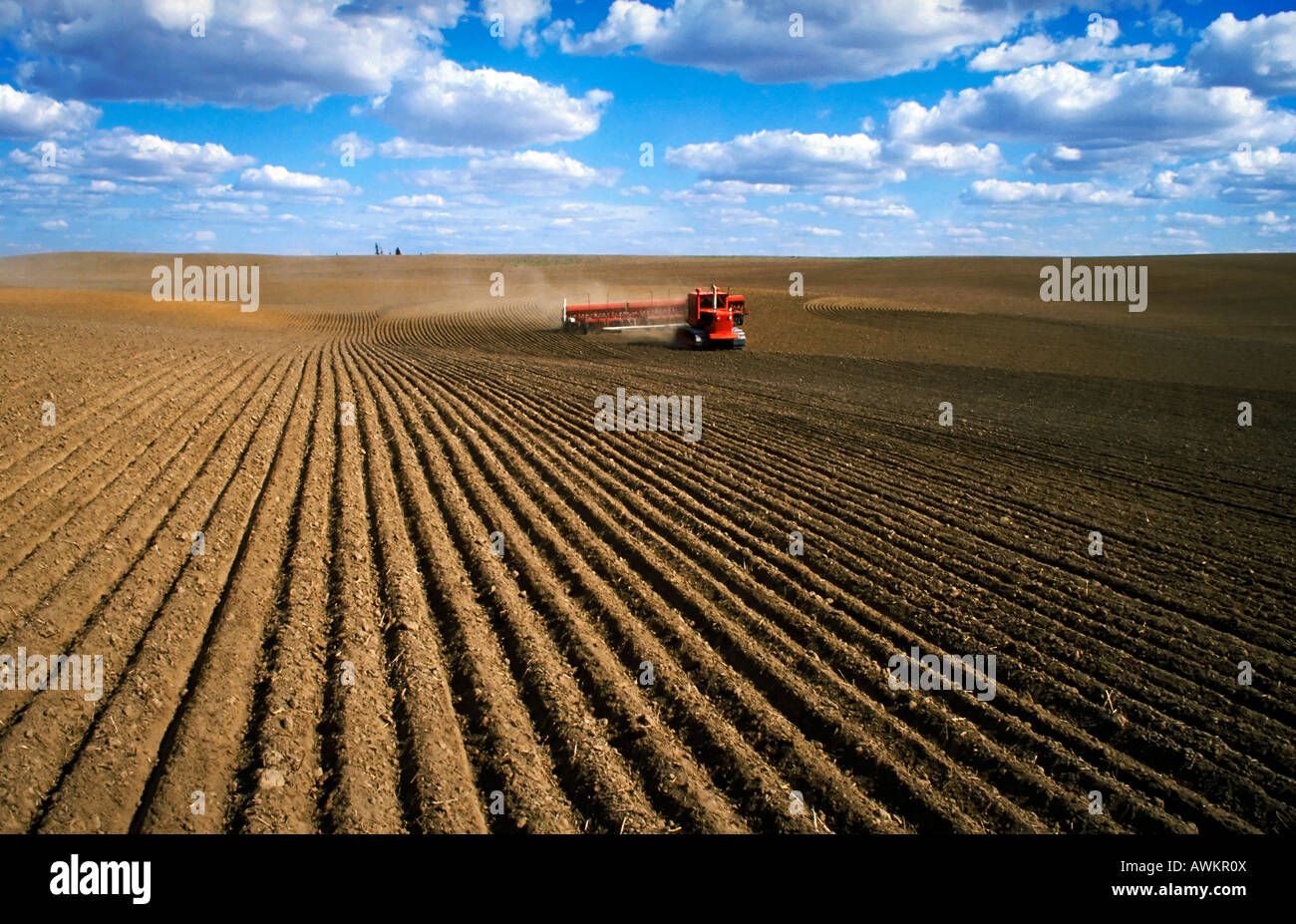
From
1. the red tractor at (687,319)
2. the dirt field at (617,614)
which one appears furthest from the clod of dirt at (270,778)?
the red tractor at (687,319)

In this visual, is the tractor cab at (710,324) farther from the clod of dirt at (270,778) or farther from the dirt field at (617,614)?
the clod of dirt at (270,778)

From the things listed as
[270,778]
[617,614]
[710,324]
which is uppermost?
[710,324]

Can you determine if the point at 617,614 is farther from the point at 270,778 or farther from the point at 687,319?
the point at 687,319

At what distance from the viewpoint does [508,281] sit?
66938 mm

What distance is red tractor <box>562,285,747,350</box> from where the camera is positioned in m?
27.1

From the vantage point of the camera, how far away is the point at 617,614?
6.39 m

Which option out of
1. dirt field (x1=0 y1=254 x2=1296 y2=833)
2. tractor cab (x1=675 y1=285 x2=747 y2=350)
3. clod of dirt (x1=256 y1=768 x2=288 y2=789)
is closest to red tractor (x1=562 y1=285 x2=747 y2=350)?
tractor cab (x1=675 y1=285 x2=747 y2=350)

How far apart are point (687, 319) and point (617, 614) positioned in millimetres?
23389

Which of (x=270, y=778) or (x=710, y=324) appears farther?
(x=710, y=324)

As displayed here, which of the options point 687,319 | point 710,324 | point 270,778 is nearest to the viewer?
point 270,778

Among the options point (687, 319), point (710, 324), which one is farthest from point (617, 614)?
point (687, 319)

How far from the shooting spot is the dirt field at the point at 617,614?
430cm

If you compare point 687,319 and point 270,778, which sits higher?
point 687,319
